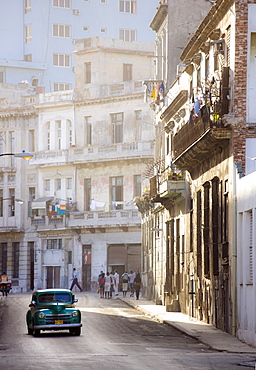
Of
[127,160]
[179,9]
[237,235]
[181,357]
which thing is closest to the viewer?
[181,357]

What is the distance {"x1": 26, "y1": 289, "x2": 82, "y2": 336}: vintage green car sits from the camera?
31.2 m

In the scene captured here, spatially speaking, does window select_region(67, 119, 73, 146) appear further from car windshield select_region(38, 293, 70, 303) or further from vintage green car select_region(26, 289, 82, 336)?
vintage green car select_region(26, 289, 82, 336)

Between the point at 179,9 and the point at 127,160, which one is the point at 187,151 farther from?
the point at 127,160

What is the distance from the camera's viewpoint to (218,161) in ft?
114

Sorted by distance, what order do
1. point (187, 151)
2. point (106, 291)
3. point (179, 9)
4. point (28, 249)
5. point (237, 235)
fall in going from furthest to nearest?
point (28, 249) < point (106, 291) < point (179, 9) < point (187, 151) < point (237, 235)

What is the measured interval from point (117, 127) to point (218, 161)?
136ft

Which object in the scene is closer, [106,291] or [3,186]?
[106,291]

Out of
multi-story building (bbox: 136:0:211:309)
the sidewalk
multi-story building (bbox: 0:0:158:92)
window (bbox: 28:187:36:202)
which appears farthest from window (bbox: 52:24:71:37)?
the sidewalk

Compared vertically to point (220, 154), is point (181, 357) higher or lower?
lower

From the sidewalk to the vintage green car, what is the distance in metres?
3.76

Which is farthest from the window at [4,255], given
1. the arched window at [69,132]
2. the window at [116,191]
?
the window at [116,191]

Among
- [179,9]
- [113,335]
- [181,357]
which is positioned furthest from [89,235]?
[181,357]

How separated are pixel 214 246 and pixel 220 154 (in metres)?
3.39

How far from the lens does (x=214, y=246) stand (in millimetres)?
34969
